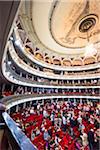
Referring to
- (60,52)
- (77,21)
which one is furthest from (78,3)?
(60,52)

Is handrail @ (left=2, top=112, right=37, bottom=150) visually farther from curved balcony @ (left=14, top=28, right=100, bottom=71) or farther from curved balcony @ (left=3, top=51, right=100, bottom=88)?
curved balcony @ (left=14, top=28, right=100, bottom=71)

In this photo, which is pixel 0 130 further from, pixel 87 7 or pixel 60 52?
pixel 60 52

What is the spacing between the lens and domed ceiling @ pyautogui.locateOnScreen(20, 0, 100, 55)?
42.7 ft

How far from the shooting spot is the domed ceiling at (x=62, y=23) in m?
13.0

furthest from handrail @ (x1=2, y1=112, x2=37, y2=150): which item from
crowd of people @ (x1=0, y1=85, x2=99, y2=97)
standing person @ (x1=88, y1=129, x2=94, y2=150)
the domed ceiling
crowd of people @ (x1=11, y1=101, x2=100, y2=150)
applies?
the domed ceiling

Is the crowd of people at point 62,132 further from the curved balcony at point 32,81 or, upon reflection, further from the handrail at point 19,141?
the handrail at point 19,141

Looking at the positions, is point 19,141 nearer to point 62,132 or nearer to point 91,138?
point 91,138

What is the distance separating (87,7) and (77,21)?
1.45 meters

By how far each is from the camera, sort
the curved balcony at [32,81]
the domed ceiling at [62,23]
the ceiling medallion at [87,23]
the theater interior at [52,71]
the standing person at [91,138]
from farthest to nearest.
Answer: the ceiling medallion at [87,23] → the domed ceiling at [62,23] → the curved balcony at [32,81] → the theater interior at [52,71] → the standing person at [91,138]

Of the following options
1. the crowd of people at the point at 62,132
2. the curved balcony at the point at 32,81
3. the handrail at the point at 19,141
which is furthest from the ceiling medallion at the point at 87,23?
the handrail at the point at 19,141

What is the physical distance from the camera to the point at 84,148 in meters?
7.32

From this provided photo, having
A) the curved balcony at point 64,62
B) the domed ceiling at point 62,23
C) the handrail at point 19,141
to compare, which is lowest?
the handrail at point 19,141

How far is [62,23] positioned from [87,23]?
8.23 ft

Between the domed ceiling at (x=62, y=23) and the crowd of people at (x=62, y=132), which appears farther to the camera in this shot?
the domed ceiling at (x=62, y=23)
